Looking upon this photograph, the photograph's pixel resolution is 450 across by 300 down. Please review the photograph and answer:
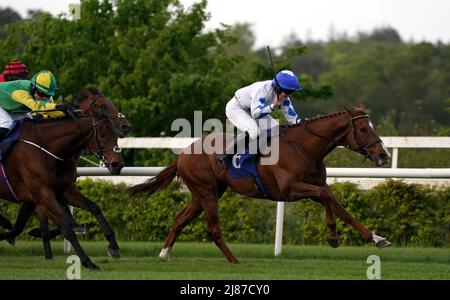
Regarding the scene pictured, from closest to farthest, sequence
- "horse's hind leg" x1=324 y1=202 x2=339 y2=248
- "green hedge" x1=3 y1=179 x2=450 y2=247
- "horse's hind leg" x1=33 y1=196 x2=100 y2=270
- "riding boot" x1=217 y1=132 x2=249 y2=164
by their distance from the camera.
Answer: "horse's hind leg" x1=33 y1=196 x2=100 y2=270 → "horse's hind leg" x1=324 y1=202 x2=339 y2=248 → "riding boot" x1=217 y1=132 x2=249 y2=164 → "green hedge" x1=3 y1=179 x2=450 y2=247

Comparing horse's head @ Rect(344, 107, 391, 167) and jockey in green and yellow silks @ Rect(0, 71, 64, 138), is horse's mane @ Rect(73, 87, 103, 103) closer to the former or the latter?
A: jockey in green and yellow silks @ Rect(0, 71, 64, 138)

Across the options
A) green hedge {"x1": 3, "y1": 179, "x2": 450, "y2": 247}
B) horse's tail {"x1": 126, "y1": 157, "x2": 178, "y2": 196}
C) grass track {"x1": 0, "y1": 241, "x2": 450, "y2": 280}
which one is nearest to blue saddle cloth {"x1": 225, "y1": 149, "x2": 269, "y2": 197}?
grass track {"x1": 0, "y1": 241, "x2": 450, "y2": 280}

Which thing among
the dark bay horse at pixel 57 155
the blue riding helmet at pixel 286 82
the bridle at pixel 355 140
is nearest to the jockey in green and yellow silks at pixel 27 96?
the dark bay horse at pixel 57 155

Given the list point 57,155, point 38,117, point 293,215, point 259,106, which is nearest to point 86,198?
point 57,155

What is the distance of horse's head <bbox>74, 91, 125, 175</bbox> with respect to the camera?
8.98m

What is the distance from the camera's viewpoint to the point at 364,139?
30.4 feet

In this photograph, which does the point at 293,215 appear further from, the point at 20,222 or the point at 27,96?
the point at 27,96

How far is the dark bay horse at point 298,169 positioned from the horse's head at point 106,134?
128cm

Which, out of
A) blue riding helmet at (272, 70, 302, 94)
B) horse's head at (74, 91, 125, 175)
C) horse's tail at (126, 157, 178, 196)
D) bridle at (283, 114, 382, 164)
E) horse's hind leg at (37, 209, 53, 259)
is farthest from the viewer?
horse's tail at (126, 157, 178, 196)

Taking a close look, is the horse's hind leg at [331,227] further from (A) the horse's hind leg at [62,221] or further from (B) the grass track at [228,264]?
(A) the horse's hind leg at [62,221]

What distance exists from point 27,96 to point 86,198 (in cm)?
113

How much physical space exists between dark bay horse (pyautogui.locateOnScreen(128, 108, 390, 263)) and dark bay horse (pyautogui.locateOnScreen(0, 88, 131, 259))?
3.03 ft
